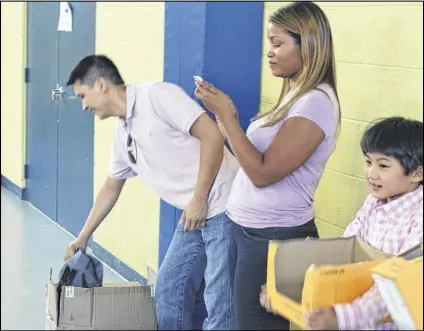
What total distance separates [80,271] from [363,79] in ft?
3.76

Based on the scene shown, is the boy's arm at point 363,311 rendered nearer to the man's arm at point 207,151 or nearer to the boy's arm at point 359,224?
the boy's arm at point 359,224

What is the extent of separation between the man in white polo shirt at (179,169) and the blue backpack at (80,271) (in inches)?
5.1

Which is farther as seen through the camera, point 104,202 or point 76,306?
point 104,202

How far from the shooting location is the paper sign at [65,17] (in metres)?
5.31

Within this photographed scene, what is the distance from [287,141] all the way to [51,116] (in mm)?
3952

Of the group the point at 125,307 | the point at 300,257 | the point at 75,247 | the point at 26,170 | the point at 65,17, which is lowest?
the point at 26,170

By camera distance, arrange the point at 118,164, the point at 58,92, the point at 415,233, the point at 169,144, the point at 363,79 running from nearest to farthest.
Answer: the point at 415,233 → the point at 363,79 → the point at 169,144 → the point at 118,164 → the point at 58,92

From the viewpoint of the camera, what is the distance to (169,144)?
112 inches

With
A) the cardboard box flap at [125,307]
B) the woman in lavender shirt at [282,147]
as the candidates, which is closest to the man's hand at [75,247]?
the cardboard box flap at [125,307]

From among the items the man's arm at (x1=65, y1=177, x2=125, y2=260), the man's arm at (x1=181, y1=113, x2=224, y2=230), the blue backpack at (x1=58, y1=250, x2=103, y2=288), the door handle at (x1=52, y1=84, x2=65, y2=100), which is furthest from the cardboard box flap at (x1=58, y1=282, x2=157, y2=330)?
the door handle at (x1=52, y1=84, x2=65, y2=100)

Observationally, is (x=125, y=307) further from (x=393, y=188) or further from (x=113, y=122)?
(x=113, y=122)

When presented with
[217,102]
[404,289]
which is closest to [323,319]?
[404,289]

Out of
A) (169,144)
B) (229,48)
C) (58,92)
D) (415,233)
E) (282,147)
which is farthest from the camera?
(58,92)

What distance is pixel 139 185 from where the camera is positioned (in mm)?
4465
